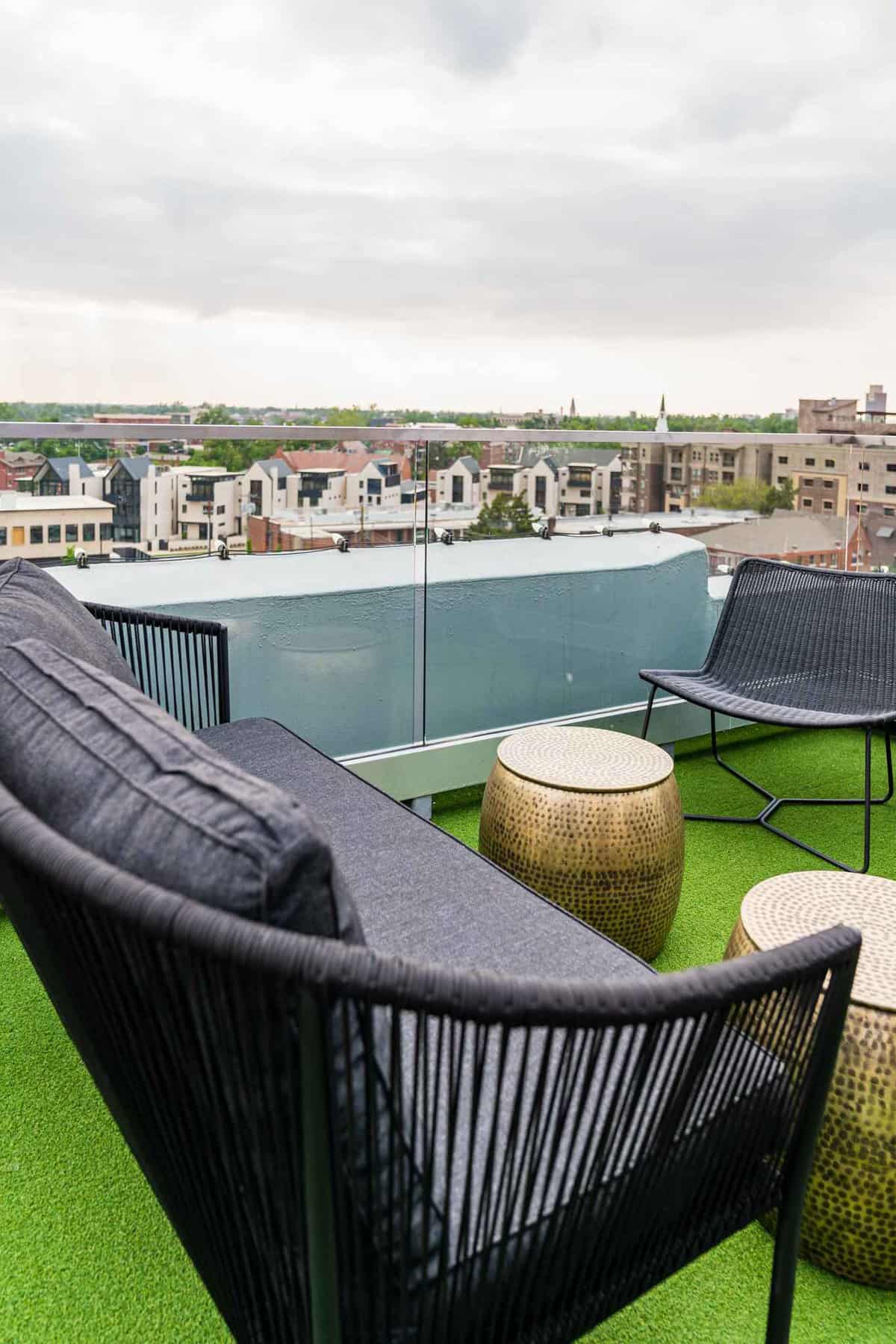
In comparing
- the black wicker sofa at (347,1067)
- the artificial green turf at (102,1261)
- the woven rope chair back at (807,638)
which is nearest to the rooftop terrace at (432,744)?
the artificial green turf at (102,1261)

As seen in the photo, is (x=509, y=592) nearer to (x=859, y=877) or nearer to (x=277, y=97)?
(x=859, y=877)

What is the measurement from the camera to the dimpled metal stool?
2059mm

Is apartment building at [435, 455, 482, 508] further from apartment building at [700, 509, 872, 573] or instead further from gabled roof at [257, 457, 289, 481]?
apartment building at [700, 509, 872, 573]

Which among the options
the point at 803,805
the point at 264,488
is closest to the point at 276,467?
the point at 264,488

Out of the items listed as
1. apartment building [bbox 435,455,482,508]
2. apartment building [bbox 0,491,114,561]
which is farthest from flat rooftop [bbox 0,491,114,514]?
apartment building [bbox 435,455,482,508]

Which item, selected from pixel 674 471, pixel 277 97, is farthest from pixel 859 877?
pixel 277 97

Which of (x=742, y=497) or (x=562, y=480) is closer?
(x=562, y=480)

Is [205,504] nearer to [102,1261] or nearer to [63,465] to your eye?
[63,465]

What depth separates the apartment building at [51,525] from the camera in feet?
7.50

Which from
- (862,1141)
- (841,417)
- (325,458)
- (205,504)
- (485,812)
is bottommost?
(862,1141)

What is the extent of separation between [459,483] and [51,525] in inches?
43.5

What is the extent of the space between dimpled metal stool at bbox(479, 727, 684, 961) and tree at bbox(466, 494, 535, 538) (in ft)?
3.27

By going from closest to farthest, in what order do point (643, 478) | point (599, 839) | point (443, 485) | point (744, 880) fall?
point (599, 839)
point (744, 880)
point (443, 485)
point (643, 478)

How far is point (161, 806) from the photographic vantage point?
80cm
